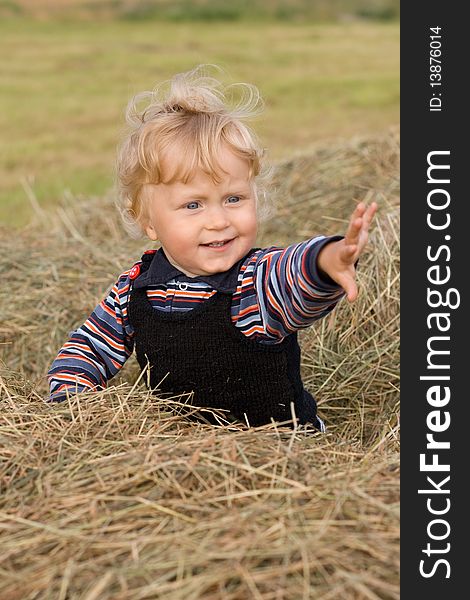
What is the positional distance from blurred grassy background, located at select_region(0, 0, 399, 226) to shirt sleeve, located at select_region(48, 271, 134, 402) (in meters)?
3.26

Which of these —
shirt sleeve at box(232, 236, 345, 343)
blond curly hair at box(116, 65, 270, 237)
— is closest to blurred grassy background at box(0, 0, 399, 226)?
blond curly hair at box(116, 65, 270, 237)

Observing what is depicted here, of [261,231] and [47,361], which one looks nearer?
[47,361]

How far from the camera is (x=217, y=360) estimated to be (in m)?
2.85

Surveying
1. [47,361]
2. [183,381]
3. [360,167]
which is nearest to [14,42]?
[360,167]

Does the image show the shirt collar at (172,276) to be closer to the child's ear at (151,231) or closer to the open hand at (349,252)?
the child's ear at (151,231)

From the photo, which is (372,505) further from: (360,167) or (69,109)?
(69,109)

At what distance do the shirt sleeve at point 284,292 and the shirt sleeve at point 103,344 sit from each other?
0.42m

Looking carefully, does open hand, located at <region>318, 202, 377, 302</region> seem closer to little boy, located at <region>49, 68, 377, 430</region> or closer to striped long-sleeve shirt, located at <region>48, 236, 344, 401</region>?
striped long-sleeve shirt, located at <region>48, 236, 344, 401</region>

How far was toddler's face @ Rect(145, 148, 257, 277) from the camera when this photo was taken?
9.12 ft

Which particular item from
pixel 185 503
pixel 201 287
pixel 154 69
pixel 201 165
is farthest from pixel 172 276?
pixel 154 69

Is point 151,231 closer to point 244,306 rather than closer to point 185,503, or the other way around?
point 244,306

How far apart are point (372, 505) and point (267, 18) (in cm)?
2148

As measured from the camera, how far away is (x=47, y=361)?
12.9ft

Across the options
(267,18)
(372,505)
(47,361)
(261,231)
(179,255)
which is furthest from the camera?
(267,18)
